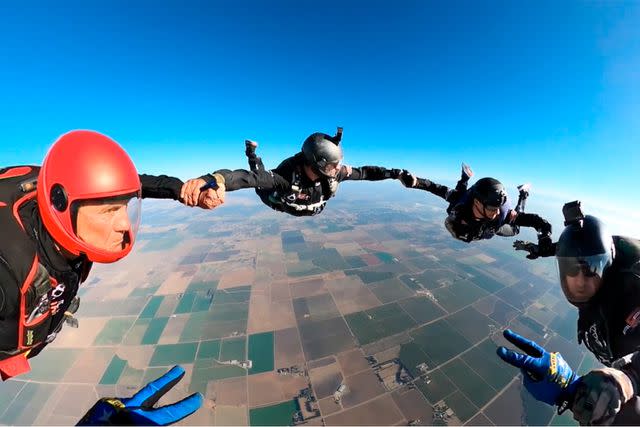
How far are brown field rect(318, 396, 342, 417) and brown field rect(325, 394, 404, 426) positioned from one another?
353mm

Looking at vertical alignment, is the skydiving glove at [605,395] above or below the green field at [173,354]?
above

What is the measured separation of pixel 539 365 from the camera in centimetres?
240

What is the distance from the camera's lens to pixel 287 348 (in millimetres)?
23375

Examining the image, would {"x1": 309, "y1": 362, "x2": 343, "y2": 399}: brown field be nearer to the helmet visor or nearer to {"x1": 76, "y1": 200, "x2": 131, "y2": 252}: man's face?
the helmet visor

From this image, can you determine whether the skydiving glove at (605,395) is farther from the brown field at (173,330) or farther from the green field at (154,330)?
the green field at (154,330)

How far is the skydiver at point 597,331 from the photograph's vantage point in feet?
5.76

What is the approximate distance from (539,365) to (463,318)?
32.4m

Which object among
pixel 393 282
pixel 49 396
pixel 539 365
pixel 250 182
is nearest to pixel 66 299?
pixel 250 182

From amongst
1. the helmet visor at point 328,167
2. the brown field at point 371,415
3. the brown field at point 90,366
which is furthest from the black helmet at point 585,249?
the brown field at point 90,366

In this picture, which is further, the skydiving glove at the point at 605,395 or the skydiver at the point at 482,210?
the skydiver at the point at 482,210

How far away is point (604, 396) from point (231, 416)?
2201 centimetres

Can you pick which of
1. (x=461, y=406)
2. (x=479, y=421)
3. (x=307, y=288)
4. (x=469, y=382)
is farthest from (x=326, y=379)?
(x=307, y=288)

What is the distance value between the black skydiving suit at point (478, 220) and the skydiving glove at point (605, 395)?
2900mm

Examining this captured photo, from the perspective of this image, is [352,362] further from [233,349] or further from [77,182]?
[77,182]
